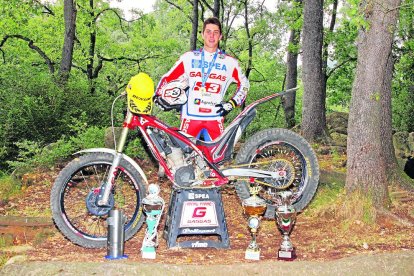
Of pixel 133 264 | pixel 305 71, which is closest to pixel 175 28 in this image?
pixel 305 71

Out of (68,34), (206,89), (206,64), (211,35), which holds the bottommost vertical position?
(206,89)

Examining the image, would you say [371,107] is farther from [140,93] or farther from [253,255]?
[140,93]

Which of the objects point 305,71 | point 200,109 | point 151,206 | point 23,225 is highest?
point 305,71

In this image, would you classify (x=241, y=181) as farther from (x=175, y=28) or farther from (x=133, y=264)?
(x=175, y=28)

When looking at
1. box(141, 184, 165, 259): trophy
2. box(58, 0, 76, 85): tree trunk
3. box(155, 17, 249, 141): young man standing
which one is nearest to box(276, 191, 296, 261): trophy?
box(141, 184, 165, 259): trophy

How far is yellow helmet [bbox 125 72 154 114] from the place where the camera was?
4789mm

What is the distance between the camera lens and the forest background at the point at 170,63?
578cm

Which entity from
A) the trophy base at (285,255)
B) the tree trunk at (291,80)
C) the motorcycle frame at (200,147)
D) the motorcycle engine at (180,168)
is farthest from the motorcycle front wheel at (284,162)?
the tree trunk at (291,80)

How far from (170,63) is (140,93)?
18855 millimetres

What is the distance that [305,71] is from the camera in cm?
1044

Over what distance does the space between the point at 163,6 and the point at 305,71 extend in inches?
692

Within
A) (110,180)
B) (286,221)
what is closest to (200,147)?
(110,180)

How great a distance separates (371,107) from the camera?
18.8 ft

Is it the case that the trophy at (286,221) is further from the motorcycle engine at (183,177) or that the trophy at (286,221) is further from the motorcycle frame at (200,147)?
the motorcycle engine at (183,177)
